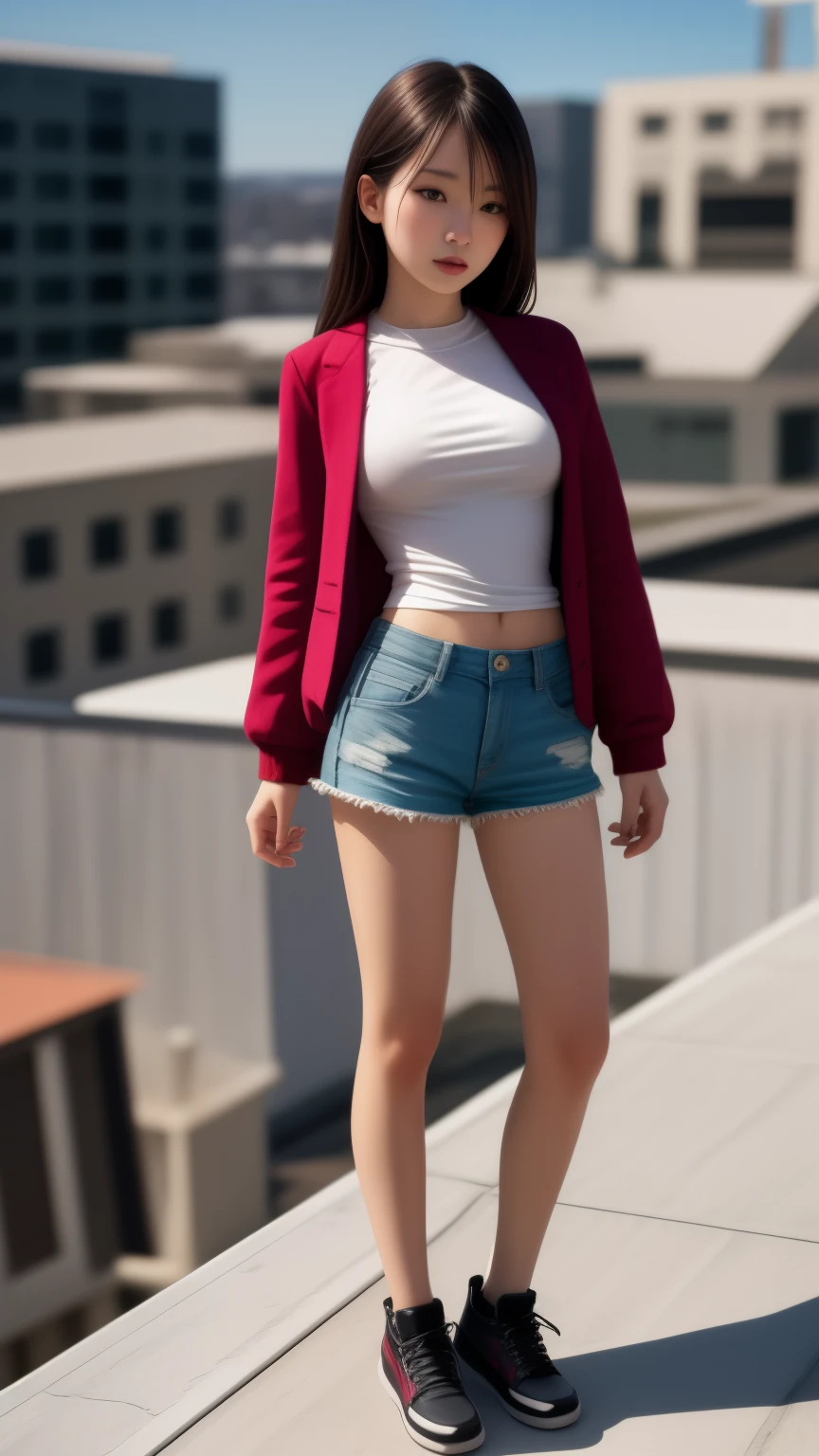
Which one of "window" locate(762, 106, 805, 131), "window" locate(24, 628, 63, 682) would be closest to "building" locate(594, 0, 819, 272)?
"window" locate(762, 106, 805, 131)

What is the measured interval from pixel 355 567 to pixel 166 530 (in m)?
49.9

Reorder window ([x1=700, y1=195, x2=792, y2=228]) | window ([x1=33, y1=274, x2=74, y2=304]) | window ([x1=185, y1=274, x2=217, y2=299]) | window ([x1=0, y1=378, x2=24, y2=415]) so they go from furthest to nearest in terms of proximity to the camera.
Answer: window ([x1=700, y1=195, x2=792, y2=228]) < window ([x1=185, y1=274, x2=217, y2=299]) < window ([x1=33, y1=274, x2=74, y2=304]) < window ([x1=0, y1=378, x2=24, y2=415])

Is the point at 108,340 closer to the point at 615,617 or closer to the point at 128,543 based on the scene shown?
the point at 128,543

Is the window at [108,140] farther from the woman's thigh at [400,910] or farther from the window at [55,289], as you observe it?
the woman's thigh at [400,910]

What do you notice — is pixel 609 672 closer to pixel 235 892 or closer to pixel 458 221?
pixel 458 221

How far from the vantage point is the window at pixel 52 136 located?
50000 mm

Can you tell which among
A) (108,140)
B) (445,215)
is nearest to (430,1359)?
(445,215)

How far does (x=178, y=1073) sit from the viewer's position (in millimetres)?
19266

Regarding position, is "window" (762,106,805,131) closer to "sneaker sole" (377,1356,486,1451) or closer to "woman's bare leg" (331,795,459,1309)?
"woman's bare leg" (331,795,459,1309)

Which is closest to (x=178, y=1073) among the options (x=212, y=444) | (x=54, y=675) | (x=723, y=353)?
(x=54, y=675)

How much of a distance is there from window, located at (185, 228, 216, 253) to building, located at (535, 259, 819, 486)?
11745 mm

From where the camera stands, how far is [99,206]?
51.8 meters

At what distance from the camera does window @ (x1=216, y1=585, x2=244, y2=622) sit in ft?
168

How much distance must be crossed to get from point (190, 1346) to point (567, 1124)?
2.48ft
